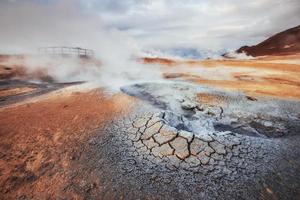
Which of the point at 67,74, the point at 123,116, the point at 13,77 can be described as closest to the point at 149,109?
the point at 123,116

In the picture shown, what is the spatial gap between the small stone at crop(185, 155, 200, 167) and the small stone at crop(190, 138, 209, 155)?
0.28ft

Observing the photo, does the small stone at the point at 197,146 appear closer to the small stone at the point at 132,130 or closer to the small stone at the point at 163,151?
the small stone at the point at 163,151

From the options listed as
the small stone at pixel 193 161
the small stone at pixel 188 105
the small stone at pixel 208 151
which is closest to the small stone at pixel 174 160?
the small stone at pixel 193 161

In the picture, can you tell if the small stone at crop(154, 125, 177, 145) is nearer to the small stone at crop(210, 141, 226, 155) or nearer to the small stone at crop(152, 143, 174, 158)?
the small stone at crop(152, 143, 174, 158)

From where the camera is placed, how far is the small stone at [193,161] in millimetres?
2459

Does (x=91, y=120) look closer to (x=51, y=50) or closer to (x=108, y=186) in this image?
(x=108, y=186)

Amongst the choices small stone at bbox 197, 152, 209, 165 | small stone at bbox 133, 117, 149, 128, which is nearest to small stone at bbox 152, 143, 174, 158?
small stone at bbox 197, 152, 209, 165

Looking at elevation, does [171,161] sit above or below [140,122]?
below

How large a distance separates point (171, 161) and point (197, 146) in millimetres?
448

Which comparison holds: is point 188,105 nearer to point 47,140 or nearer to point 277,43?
point 47,140

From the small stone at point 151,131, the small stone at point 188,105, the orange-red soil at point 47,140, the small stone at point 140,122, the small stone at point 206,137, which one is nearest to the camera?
the orange-red soil at point 47,140

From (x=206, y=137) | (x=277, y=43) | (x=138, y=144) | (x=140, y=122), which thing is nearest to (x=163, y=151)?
(x=138, y=144)

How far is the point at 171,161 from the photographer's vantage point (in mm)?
2533

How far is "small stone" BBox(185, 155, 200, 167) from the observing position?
2.46 metres
